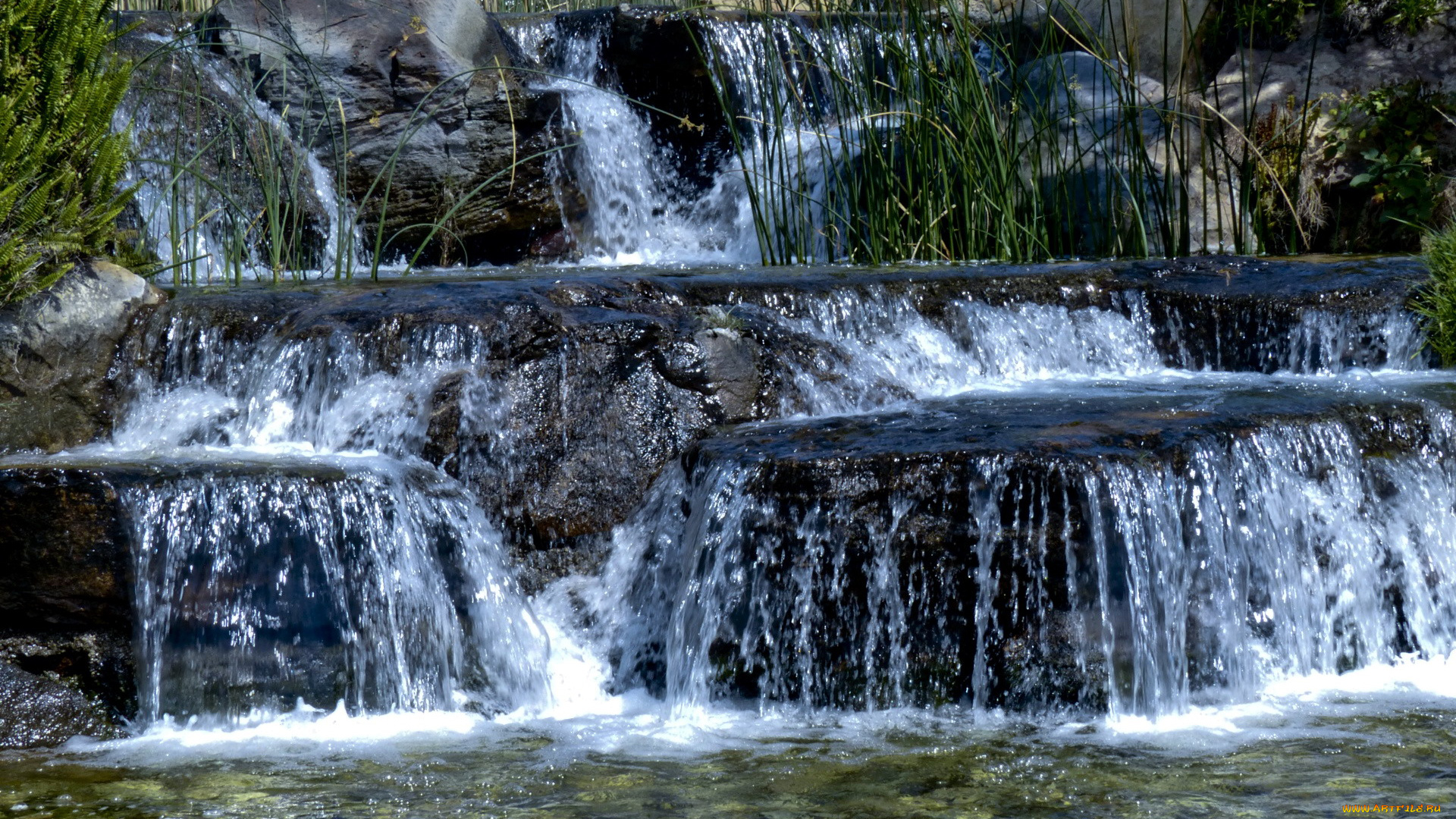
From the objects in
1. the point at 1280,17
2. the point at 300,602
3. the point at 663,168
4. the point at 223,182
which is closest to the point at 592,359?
the point at 300,602

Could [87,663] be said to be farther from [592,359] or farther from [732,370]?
[732,370]

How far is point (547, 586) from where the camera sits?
394 centimetres

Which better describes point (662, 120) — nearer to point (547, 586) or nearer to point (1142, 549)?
point (547, 586)

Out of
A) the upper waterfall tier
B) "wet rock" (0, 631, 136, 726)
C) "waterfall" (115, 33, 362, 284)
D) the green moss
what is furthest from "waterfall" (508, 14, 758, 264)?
"wet rock" (0, 631, 136, 726)

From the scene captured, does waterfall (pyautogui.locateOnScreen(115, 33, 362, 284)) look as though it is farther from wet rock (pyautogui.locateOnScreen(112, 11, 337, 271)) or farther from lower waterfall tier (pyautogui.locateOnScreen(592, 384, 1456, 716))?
lower waterfall tier (pyautogui.locateOnScreen(592, 384, 1456, 716))

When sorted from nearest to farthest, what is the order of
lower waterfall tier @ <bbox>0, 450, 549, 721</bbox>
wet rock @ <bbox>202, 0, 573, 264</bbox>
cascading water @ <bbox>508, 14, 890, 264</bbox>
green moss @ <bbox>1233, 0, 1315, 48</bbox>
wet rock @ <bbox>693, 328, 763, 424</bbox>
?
lower waterfall tier @ <bbox>0, 450, 549, 721</bbox>, wet rock @ <bbox>693, 328, 763, 424</bbox>, wet rock @ <bbox>202, 0, 573, 264</bbox>, cascading water @ <bbox>508, 14, 890, 264</bbox>, green moss @ <bbox>1233, 0, 1315, 48</bbox>

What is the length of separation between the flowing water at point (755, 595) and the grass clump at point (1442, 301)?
728 millimetres

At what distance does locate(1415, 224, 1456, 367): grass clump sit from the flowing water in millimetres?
728

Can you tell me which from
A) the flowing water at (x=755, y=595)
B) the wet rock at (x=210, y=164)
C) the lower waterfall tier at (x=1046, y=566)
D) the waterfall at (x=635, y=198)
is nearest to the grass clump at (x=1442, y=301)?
the flowing water at (x=755, y=595)

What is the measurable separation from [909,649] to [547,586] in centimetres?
111

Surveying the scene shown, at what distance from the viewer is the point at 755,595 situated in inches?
138

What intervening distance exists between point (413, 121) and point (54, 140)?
380 centimetres

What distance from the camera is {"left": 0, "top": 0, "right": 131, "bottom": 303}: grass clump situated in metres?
4.01

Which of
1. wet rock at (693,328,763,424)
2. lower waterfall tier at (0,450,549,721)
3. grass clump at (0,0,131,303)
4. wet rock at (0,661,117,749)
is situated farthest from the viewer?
wet rock at (693,328,763,424)
